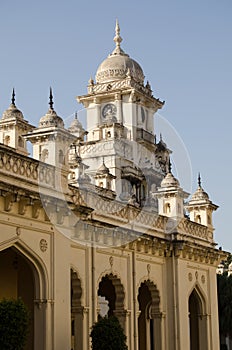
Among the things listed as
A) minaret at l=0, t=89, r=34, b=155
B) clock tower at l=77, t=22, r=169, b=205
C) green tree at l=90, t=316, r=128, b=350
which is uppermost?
clock tower at l=77, t=22, r=169, b=205

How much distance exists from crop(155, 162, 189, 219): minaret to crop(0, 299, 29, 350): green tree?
32.2 feet

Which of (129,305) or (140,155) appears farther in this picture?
(140,155)

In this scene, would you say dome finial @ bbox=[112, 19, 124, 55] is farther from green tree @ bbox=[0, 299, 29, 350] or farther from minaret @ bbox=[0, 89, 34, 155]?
green tree @ bbox=[0, 299, 29, 350]

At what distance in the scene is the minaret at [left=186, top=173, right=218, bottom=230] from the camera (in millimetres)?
24859

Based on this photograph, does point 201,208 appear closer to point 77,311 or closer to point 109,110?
point 77,311

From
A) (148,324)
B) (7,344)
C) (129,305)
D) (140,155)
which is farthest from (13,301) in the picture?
(140,155)

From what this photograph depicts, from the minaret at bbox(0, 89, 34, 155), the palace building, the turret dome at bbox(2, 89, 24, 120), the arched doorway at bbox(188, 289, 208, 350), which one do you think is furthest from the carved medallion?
the arched doorway at bbox(188, 289, 208, 350)

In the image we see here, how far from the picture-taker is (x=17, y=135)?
20.8m

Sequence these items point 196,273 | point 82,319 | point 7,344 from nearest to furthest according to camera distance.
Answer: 1. point 7,344
2. point 82,319
3. point 196,273

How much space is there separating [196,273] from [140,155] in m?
23.0

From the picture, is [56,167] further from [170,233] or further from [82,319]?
[170,233]

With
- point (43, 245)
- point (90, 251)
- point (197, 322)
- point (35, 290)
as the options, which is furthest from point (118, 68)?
point (35, 290)

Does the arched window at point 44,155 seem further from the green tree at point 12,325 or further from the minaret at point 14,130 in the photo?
the minaret at point 14,130

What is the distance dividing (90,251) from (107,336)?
2.44 meters
